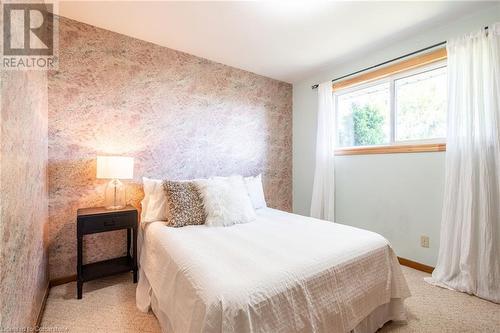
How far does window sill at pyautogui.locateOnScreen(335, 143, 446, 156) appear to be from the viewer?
229 cm

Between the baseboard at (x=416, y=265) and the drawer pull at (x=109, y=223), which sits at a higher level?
the drawer pull at (x=109, y=223)

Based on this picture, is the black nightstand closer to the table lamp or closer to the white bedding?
the table lamp

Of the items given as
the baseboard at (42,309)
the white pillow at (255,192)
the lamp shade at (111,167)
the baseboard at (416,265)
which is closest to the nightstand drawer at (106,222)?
the lamp shade at (111,167)

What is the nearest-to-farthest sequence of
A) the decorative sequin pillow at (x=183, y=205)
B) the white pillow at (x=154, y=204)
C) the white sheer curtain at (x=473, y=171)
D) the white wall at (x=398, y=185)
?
1. the white sheer curtain at (x=473, y=171)
2. the decorative sequin pillow at (x=183, y=205)
3. the white pillow at (x=154, y=204)
4. the white wall at (x=398, y=185)

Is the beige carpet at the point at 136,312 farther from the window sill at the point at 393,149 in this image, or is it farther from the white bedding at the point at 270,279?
the window sill at the point at 393,149

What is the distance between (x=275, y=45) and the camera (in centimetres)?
258

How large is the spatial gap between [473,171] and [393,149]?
0.73 meters

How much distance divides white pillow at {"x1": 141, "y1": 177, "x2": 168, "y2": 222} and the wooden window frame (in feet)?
7.58

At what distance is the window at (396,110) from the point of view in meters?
2.36

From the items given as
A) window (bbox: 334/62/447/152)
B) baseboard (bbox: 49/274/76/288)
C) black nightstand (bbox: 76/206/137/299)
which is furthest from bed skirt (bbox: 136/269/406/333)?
window (bbox: 334/62/447/152)

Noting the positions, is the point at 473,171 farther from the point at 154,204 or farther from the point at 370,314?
the point at 154,204

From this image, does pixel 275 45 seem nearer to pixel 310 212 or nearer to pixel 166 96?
pixel 166 96

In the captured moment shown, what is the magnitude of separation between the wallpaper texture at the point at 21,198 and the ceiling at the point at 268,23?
91 cm

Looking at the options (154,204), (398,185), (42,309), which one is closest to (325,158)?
(398,185)
